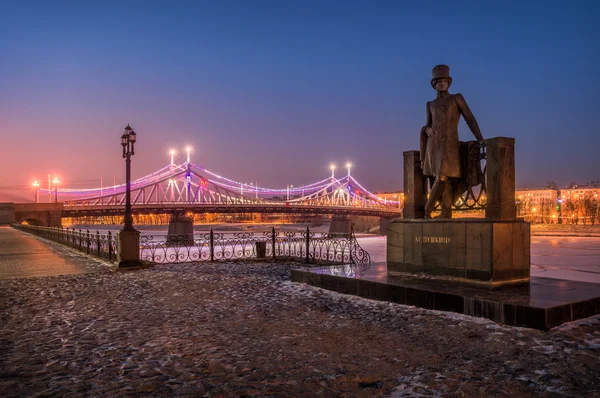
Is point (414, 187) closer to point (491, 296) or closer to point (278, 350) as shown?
point (491, 296)

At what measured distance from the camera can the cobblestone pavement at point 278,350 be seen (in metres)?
4.03

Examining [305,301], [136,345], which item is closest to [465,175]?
[305,301]

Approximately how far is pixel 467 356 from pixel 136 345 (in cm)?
345

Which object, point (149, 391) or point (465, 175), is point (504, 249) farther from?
point (149, 391)

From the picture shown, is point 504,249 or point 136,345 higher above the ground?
point 504,249

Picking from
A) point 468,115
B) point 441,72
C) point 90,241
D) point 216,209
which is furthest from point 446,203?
point 216,209

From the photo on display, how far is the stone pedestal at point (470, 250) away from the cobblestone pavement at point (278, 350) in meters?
1.25

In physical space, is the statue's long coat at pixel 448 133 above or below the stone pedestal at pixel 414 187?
above

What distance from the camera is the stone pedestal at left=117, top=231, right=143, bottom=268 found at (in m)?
13.8

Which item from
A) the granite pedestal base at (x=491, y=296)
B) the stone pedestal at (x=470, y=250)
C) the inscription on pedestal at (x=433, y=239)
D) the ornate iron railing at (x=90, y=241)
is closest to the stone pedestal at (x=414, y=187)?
the stone pedestal at (x=470, y=250)

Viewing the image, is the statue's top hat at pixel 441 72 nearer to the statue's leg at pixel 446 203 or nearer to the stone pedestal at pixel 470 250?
the statue's leg at pixel 446 203

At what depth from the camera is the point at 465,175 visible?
8.64m

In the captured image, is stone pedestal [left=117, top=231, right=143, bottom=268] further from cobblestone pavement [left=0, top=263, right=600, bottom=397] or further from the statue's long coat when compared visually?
the statue's long coat

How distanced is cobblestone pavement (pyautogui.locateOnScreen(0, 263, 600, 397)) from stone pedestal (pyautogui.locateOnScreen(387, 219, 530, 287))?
125 centimetres
